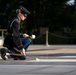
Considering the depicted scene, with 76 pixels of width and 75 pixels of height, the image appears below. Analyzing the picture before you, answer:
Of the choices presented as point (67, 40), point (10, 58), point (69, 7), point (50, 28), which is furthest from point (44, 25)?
point (10, 58)

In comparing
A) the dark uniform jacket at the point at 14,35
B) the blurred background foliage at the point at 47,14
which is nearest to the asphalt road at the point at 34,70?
the dark uniform jacket at the point at 14,35

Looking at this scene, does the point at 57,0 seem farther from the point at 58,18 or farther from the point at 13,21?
the point at 13,21

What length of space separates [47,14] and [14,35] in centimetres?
3291

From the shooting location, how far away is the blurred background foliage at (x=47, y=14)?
42.8 meters

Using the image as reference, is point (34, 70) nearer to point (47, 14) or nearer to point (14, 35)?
point (14, 35)

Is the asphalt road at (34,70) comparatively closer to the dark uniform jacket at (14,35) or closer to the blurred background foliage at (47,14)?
the dark uniform jacket at (14,35)

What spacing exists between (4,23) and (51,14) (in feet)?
19.1

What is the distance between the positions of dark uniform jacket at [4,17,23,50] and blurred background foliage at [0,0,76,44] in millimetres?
31674

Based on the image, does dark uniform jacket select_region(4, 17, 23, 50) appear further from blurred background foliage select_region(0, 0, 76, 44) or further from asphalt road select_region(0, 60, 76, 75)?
blurred background foliage select_region(0, 0, 76, 44)

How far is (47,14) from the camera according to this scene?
142 ft

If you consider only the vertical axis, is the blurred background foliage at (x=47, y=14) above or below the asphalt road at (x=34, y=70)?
above

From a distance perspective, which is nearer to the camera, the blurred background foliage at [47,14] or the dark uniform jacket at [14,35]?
the dark uniform jacket at [14,35]

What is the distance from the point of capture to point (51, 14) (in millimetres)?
43156

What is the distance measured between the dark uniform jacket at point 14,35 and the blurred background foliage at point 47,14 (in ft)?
104
